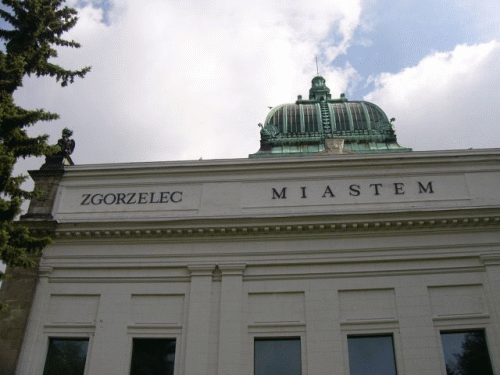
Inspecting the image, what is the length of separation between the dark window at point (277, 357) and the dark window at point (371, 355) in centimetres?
168

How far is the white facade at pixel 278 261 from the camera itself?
742 inches

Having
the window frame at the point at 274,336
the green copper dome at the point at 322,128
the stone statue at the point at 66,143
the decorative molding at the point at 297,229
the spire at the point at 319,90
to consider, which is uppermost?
the spire at the point at 319,90

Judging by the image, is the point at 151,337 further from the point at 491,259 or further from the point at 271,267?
the point at 491,259

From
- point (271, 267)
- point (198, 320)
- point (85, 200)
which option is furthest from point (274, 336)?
point (85, 200)

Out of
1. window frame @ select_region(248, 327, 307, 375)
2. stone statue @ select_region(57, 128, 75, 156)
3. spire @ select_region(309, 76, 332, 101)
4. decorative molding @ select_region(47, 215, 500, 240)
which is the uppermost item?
spire @ select_region(309, 76, 332, 101)

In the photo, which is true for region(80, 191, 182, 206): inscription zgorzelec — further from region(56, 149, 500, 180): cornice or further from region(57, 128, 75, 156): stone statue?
region(57, 128, 75, 156): stone statue

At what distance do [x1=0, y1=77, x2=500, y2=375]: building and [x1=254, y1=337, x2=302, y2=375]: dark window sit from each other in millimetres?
32

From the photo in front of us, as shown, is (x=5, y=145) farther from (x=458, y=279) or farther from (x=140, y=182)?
(x=458, y=279)

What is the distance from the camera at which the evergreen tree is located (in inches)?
658

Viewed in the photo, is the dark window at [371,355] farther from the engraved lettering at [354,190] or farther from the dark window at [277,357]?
the engraved lettering at [354,190]

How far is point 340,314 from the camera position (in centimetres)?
1919

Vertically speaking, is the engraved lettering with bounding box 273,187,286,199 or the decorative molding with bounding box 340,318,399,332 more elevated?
the engraved lettering with bounding box 273,187,286,199

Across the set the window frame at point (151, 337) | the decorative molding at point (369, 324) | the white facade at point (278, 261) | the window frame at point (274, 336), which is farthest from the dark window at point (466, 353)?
the window frame at point (151, 337)

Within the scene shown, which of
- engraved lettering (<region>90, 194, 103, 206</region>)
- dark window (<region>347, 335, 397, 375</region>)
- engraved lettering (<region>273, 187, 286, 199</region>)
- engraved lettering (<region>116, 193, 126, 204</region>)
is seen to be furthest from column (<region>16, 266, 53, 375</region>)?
dark window (<region>347, 335, 397, 375</region>)
